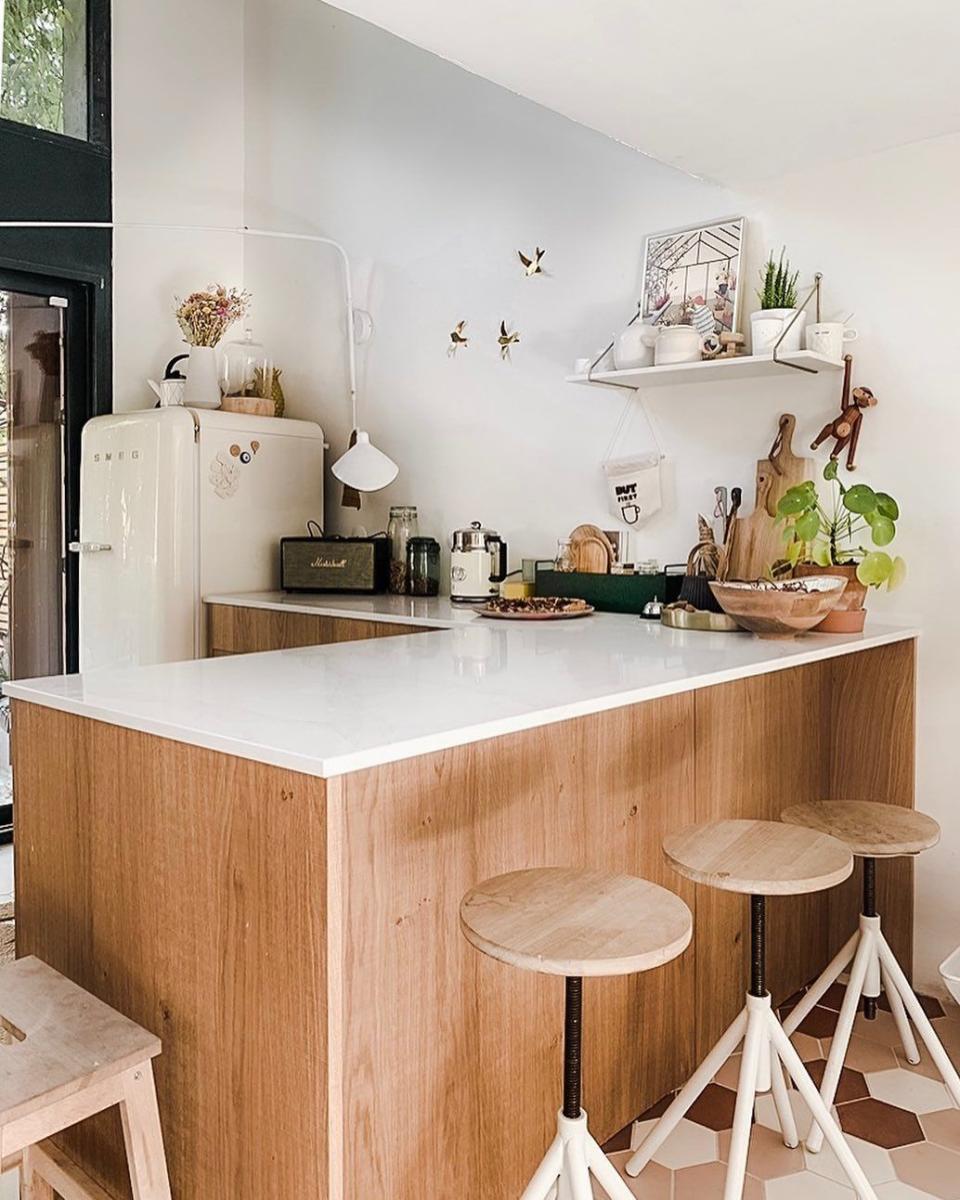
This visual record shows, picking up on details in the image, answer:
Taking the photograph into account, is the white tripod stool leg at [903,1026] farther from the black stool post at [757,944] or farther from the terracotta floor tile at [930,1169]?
the black stool post at [757,944]

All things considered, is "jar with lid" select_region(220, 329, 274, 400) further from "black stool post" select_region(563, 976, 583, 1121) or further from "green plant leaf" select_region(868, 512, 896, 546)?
"black stool post" select_region(563, 976, 583, 1121)

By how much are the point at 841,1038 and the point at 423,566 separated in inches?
77.5

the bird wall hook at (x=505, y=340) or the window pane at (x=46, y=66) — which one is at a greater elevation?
the window pane at (x=46, y=66)

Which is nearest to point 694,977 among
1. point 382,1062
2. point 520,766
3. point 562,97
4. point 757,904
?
point 757,904

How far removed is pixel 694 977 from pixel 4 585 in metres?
2.82

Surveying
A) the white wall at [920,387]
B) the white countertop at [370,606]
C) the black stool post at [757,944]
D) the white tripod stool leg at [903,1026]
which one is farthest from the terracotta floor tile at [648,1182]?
the white countertop at [370,606]

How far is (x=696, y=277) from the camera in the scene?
286 centimetres

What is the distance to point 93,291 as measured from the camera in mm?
3885

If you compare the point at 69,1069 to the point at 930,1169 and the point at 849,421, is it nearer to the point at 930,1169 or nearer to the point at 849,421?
the point at 930,1169

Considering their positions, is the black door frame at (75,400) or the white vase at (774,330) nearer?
the white vase at (774,330)

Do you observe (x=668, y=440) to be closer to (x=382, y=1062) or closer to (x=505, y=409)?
(x=505, y=409)

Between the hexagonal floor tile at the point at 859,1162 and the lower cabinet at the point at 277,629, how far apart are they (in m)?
1.49

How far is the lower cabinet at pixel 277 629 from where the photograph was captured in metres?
2.95

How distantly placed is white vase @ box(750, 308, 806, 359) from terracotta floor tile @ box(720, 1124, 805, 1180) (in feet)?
5.58
